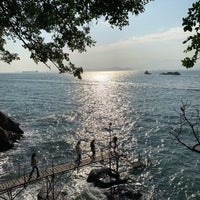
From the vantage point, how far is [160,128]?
51062mm

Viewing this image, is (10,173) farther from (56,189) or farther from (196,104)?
(196,104)

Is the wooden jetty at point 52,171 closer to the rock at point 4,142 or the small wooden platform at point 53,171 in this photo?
the small wooden platform at point 53,171

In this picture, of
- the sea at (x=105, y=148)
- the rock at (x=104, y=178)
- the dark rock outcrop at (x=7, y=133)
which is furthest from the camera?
the dark rock outcrop at (x=7, y=133)

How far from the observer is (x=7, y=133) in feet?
135

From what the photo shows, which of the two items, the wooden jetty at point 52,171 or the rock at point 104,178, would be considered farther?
the rock at point 104,178

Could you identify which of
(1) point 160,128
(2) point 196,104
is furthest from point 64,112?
(2) point 196,104

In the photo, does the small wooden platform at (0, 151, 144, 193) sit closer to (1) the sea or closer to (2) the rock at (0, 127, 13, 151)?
(1) the sea

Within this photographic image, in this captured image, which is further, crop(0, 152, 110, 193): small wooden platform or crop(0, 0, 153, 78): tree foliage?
crop(0, 152, 110, 193): small wooden platform

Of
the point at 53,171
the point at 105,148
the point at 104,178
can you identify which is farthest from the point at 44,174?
the point at 105,148

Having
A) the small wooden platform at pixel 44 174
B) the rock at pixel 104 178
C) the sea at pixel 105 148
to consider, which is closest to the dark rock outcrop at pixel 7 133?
the sea at pixel 105 148

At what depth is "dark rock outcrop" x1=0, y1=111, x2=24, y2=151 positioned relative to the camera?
37.9 metres

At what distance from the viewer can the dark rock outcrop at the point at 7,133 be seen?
37.9m

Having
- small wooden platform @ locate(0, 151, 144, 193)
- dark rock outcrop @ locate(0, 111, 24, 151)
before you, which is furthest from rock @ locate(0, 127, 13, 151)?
small wooden platform @ locate(0, 151, 144, 193)

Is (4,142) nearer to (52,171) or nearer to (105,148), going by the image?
(105,148)
